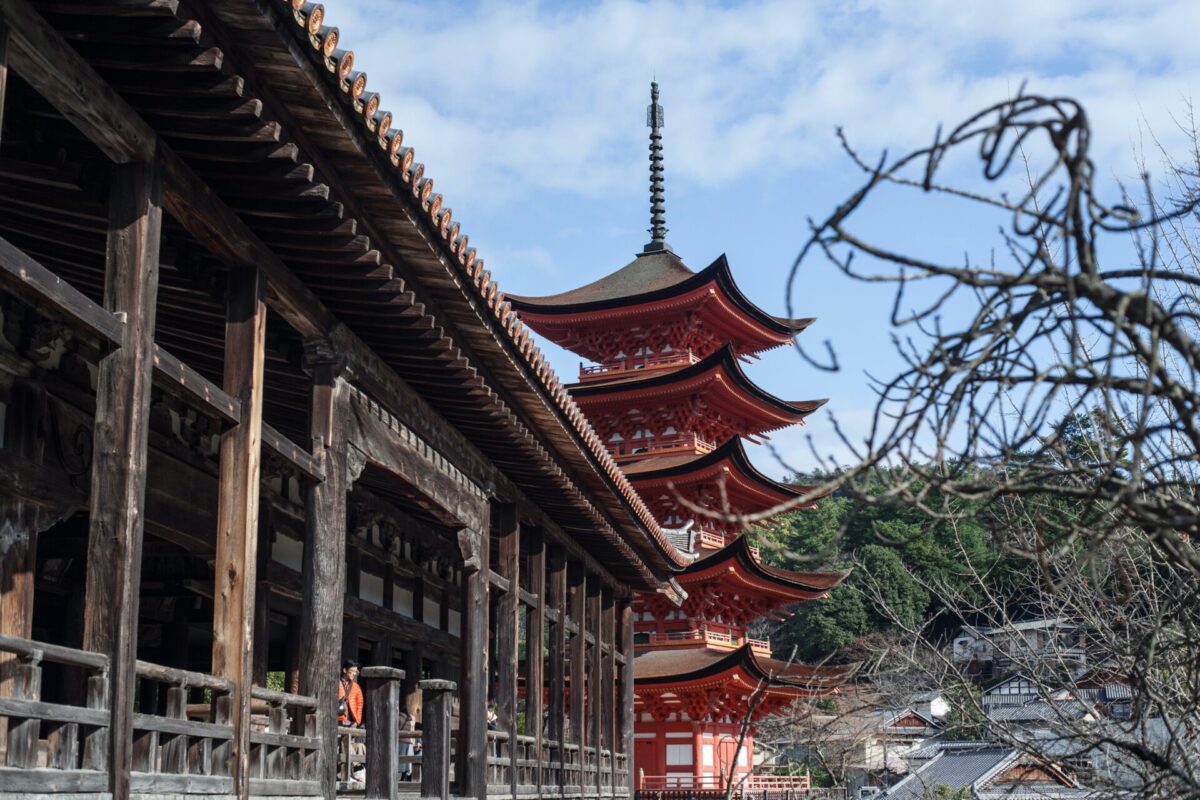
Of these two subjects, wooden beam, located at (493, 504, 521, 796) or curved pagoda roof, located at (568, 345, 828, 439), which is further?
curved pagoda roof, located at (568, 345, 828, 439)

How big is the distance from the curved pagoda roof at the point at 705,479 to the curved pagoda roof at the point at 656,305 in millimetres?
3650

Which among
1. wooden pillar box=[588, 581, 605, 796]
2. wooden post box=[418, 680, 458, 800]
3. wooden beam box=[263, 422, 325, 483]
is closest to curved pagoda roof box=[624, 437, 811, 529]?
wooden pillar box=[588, 581, 605, 796]

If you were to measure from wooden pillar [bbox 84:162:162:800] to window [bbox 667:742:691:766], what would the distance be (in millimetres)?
24450

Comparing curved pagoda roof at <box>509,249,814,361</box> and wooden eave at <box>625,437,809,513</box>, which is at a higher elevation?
curved pagoda roof at <box>509,249,814,361</box>

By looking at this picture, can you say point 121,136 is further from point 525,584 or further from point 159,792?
point 525,584

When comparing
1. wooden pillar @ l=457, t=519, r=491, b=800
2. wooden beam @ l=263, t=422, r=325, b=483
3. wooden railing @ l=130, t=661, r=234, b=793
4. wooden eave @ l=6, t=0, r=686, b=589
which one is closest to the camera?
wooden eave @ l=6, t=0, r=686, b=589

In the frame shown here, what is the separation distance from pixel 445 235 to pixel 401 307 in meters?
0.85

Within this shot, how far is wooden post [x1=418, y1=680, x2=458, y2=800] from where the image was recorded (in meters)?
9.95

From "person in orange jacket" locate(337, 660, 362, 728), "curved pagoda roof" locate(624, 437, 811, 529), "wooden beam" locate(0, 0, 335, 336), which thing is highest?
"curved pagoda roof" locate(624, 437, 811, 529)

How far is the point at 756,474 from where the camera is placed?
30.0m

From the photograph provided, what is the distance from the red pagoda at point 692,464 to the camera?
28641mm

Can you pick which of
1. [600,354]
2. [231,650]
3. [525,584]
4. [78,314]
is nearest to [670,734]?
[600,354]

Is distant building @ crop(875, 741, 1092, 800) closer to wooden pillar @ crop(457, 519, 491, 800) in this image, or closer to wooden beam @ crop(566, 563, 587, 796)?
wooden beam @ crop(566, 563, 587, 796)

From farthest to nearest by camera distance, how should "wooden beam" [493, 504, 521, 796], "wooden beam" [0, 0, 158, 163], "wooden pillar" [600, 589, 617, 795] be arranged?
"wooden pillar" [600, 589, 617, 795] < "wooden beam" [493, 504, 521, 796] < "wooden beam" [0, 0, 158, 163]
